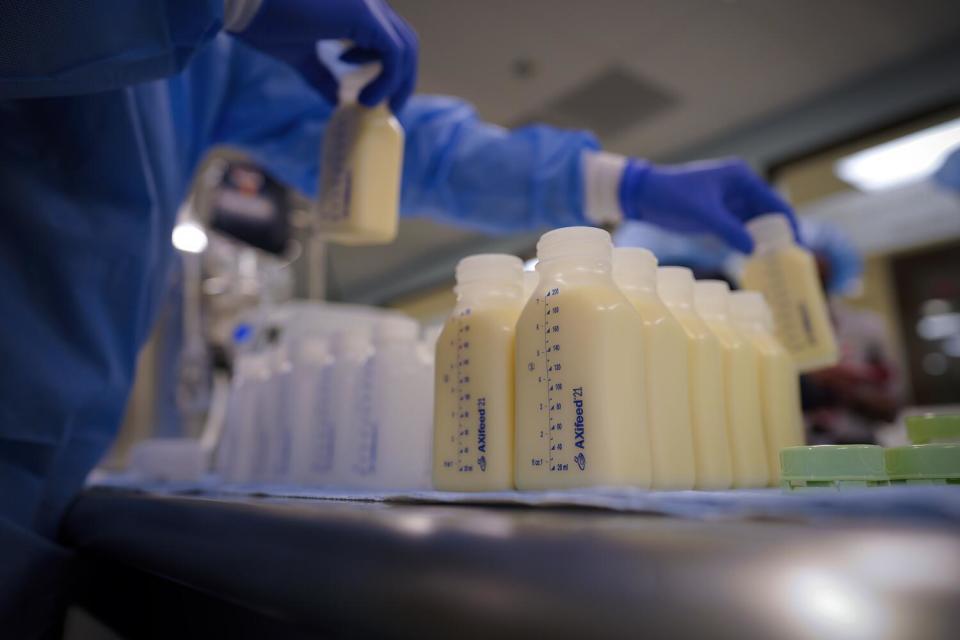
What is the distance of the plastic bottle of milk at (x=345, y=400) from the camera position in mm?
906

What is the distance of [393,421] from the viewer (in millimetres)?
872

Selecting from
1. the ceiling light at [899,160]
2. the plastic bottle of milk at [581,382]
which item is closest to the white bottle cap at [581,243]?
the plastic bottle of milk at [581,382]

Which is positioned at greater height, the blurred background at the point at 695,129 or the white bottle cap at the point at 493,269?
the blurred background at the point at 695,129

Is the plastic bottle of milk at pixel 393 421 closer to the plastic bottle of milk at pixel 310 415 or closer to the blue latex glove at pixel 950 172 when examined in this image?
the plastic bottle of milk at pixel 310 415

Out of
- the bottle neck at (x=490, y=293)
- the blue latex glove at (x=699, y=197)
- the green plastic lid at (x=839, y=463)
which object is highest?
the blue latex glove at (x=699, y=197)

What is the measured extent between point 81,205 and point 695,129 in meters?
3.60

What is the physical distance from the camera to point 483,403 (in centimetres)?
62

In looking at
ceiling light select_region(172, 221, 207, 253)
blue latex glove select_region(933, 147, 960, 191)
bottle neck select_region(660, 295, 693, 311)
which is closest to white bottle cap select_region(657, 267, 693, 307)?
bottle neck select_region(660, 295, 693, 311)

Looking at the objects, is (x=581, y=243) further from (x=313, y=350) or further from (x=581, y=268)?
(x=313, y=350)

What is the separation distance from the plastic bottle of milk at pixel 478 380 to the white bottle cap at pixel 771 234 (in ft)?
1.80

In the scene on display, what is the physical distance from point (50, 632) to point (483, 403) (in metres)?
0.61

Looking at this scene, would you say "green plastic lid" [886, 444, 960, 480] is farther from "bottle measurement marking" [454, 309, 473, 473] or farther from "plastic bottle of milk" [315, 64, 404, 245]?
"plastic bottle of milk" [315, 64, 404, 245]

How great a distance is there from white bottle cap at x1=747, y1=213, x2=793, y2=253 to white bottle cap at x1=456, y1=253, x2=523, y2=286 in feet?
1.80

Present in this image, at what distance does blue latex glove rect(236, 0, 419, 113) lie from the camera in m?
0.78
